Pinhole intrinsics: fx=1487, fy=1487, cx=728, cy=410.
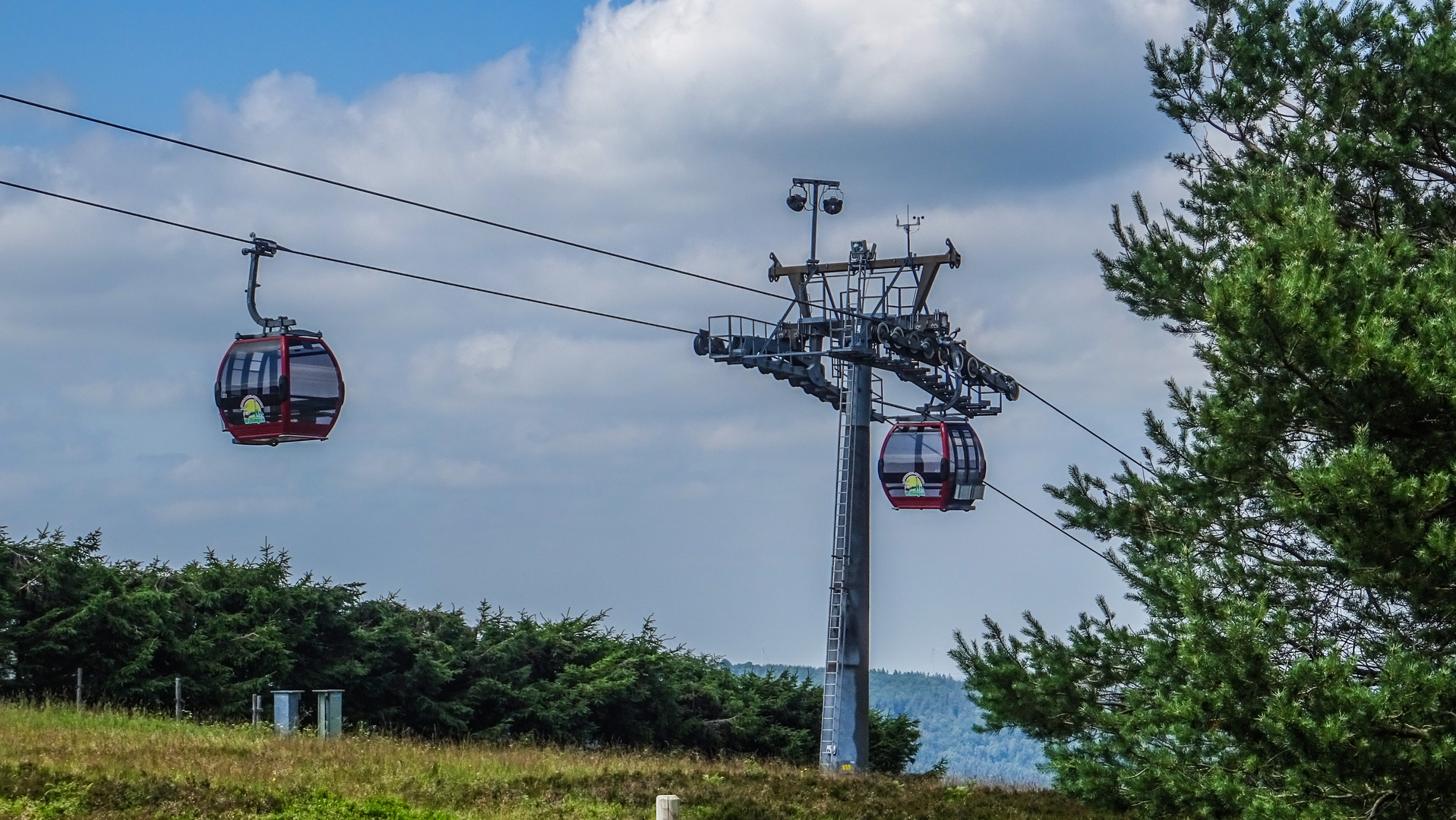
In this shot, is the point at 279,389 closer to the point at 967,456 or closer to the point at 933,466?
the point at 933,466

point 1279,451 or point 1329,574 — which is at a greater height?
point 1279,451

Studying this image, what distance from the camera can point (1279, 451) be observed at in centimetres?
1166

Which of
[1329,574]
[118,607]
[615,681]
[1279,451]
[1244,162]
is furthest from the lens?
[615,681]

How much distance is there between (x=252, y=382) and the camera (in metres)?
18.7

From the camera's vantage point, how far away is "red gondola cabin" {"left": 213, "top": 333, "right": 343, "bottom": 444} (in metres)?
18.5

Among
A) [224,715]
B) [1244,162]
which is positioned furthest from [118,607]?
[1244,162]

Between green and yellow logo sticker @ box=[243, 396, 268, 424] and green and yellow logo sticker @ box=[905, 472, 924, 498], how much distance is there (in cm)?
1368

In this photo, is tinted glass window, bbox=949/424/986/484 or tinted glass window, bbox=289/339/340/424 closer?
tinted glass window, bbox=289/339/340/424

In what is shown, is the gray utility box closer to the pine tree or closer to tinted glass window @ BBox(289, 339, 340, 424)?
tinted glass window @ BBox(289, 339, 340, 424)

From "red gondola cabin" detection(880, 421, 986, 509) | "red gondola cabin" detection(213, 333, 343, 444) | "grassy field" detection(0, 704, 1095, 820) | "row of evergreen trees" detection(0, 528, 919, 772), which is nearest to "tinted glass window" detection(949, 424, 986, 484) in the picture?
"red gondola cabin" detection(880, 421, 986, 509)

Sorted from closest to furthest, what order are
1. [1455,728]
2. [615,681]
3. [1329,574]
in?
[1455,728]
[1329,574]
[615,681]

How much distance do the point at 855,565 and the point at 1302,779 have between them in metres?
18.5

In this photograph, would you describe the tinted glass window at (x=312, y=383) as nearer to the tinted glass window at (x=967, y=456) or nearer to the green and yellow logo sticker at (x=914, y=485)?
the green and yellow logo sticker at (x=914, y=485)

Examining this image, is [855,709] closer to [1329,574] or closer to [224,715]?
[224,715]
